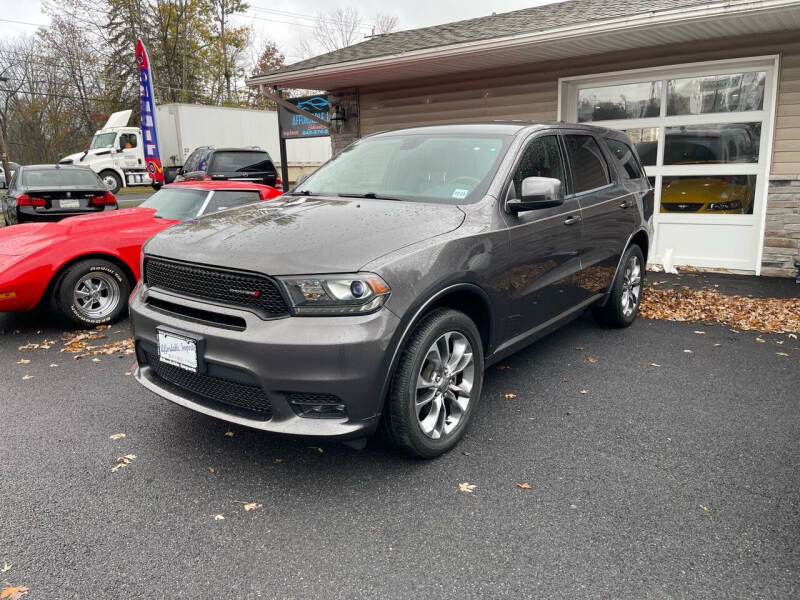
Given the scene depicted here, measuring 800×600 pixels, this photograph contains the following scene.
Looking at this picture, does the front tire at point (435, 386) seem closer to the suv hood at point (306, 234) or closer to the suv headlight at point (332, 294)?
the suv headlight at point (332, 294)

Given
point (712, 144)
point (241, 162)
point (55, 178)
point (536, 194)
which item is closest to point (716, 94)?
point (712, 144)

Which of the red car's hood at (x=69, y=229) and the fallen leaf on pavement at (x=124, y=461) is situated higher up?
the red car's hood at (x=69, y=229)

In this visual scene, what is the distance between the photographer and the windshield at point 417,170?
362 cm

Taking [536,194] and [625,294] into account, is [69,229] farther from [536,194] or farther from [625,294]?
[625,294]

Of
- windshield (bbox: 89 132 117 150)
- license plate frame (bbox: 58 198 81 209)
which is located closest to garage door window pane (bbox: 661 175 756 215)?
license plate frame (bbox: 58 198 81 209)

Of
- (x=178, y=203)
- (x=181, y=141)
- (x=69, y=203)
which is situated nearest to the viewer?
(x=178, y=203)

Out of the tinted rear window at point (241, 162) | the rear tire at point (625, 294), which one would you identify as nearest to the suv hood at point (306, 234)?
the rear tire at point (625, 294)

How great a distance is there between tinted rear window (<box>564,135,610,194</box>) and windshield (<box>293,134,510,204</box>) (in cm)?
90

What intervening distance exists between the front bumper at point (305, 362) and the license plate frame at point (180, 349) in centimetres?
3

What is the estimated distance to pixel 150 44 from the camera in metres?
35.9

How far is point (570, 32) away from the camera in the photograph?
6992 mm

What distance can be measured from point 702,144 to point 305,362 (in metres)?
7.38

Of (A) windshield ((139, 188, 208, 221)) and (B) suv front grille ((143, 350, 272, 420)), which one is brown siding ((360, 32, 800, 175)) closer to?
(A) windshield ((139, 188, 208, 221))

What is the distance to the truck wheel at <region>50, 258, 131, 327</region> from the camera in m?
5.51
